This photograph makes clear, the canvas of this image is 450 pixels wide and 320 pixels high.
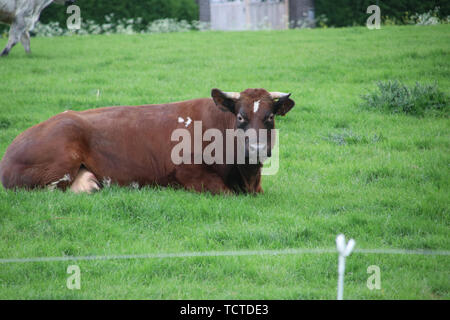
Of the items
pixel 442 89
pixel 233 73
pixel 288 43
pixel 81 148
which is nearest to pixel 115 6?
pixel 288 43

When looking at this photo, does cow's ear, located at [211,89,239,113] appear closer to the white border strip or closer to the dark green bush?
the white border strip

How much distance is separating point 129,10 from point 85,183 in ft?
A: 55.4

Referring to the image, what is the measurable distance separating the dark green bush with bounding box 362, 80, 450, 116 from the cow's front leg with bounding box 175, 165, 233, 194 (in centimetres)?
469

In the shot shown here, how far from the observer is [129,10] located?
22656 millimetres

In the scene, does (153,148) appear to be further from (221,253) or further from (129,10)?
(129,10)

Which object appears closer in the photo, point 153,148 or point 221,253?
point 221,253

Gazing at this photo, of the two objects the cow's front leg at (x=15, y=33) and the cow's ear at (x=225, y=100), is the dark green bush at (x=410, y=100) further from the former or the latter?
the cow's front leg at (x=15, y=33)

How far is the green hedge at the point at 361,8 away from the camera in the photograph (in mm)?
21312

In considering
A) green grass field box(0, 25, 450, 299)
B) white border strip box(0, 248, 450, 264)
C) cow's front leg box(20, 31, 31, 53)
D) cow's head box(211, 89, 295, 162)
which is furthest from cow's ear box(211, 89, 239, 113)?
cow's front leg box(20, 31, 31, 53)

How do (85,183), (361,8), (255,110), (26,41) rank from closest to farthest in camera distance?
(255,110)
(85,183)
(26,41)
(361,8)

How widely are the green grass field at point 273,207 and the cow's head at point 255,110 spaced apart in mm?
670

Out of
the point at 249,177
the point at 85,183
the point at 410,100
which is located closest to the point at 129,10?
the point at 410,100
